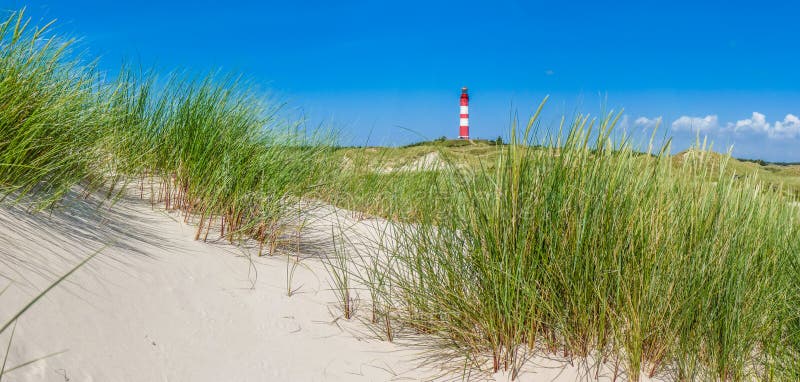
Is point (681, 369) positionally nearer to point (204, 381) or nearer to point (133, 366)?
point (204, 381)

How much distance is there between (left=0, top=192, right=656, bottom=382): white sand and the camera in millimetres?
1983

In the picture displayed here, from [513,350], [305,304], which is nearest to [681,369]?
[513,350]

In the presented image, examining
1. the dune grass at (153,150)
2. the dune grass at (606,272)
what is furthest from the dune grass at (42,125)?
the dune grass at (606,272)

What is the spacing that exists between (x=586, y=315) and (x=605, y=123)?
78 centimetres

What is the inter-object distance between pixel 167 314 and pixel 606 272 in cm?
173

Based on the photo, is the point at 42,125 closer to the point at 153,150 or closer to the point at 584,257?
the point at 153,150

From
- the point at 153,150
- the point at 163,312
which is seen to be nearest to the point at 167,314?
the point at 163,312

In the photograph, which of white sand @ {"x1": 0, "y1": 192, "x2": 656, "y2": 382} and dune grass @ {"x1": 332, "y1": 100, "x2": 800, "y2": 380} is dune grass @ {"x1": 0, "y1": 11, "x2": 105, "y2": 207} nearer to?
white sand @ {"x1": 0, "y1": 192, "x2": 656, "y2": 382}

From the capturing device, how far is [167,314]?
2424mm

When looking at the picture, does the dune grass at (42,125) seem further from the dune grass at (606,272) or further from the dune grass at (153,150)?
the dune grass at (606,272)

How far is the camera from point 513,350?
222 cm

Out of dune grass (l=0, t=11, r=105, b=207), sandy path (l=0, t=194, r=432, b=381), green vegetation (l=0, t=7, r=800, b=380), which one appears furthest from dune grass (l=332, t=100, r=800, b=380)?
dune grass (l=0, t=11, r=105, b=207)

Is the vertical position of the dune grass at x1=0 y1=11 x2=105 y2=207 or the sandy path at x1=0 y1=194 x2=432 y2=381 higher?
the dune grass at x1=0 y1=11 x2=105 y2=207

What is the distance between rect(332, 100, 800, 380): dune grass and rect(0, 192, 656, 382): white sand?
0.63 feet
